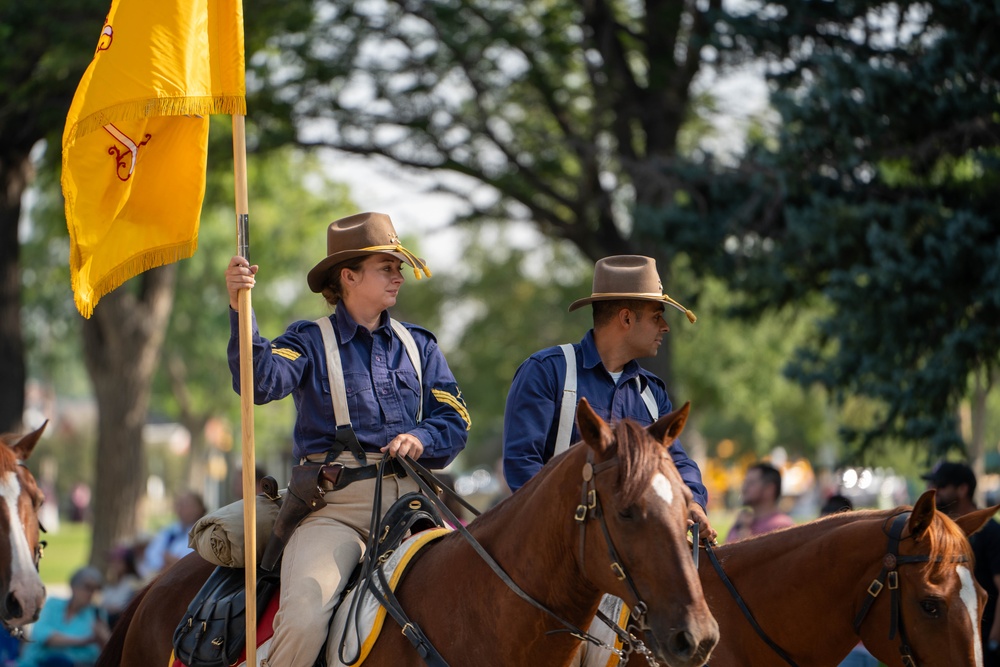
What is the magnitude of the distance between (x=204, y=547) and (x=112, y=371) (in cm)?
A: 1303

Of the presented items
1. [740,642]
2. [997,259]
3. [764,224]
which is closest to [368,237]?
[740,642]

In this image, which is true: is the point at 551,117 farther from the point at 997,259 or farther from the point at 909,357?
the point at 997,259

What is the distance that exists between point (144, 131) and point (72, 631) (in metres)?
7.89

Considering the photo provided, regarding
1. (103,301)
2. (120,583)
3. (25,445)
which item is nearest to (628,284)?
(25,445)

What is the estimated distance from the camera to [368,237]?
5414 mm

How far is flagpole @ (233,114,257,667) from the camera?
4965 millimetres

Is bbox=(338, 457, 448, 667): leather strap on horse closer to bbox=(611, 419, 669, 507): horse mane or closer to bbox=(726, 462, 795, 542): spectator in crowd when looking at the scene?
bbox=(611, 419, 669, 507): horse mane

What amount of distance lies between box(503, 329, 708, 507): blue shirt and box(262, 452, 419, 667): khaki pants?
0.50 m

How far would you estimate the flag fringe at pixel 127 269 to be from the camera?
5.57m

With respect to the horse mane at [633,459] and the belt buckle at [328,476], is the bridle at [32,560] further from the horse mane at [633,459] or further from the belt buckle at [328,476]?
the horse mane at [633,459]

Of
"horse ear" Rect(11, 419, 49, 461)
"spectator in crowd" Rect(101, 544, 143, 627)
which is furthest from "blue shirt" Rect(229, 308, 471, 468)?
"spectator in crowd" Rect(101, 544, 143, 627)

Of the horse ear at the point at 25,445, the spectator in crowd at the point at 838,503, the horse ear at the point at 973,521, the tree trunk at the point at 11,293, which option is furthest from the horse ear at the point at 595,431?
the tree trunk at the point at 11,293

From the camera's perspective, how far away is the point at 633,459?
13.0 ft

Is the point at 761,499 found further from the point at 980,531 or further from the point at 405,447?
the point at 405,447
